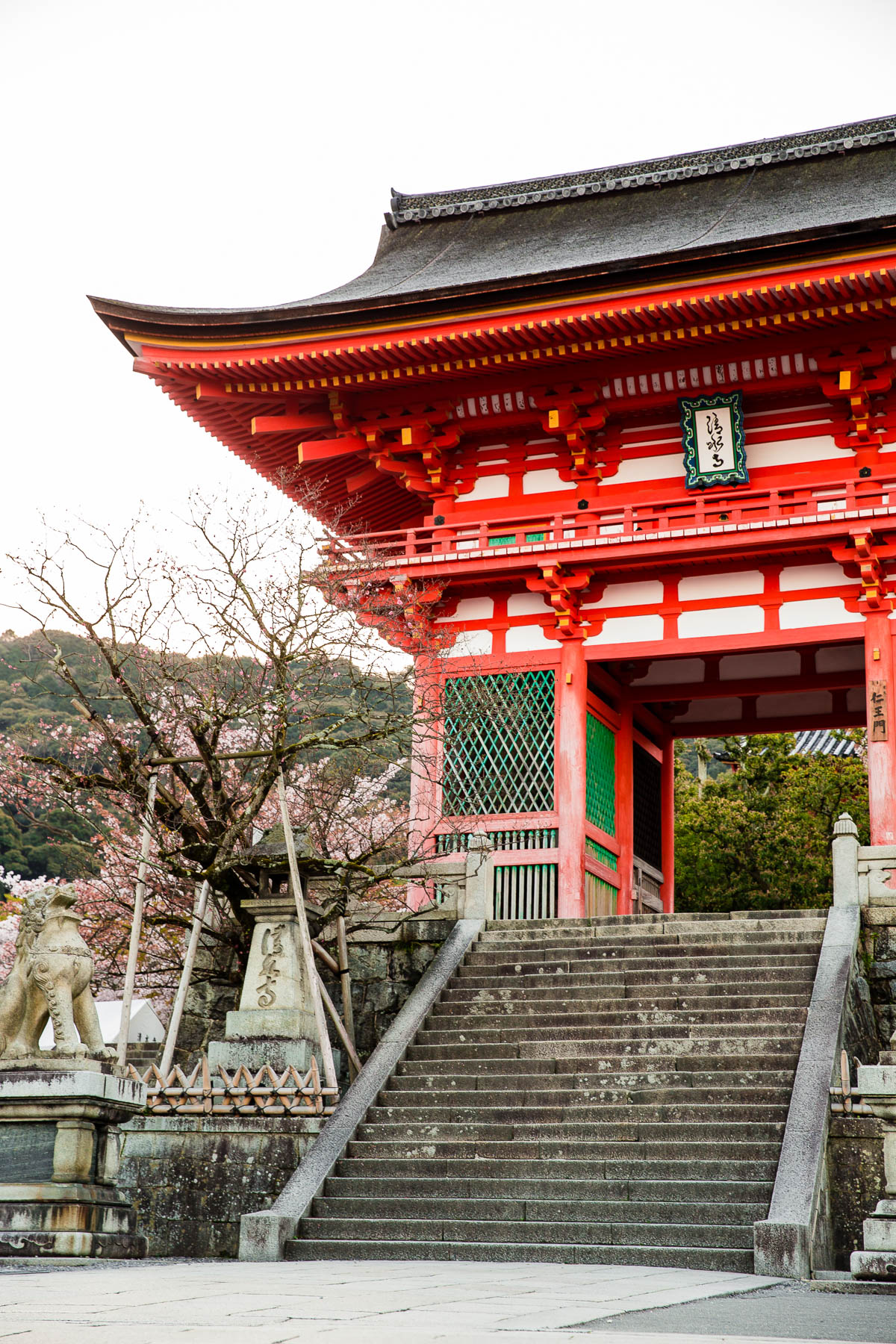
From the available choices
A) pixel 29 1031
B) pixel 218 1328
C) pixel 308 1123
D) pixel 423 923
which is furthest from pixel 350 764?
pixel 218 1328

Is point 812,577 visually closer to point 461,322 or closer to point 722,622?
point 722,622

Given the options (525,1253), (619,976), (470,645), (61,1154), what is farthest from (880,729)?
(61,1154)

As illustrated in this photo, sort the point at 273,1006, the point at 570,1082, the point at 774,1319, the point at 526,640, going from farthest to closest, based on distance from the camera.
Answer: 1. the point at 526,640
2. the point at 273,1006
3. the point at 570,1082
4. the point at 774,1319

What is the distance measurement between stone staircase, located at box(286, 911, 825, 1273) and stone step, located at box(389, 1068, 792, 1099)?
0.04ft

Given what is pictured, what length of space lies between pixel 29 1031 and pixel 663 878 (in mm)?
11720

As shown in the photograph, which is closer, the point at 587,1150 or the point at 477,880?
the point at 587,1150

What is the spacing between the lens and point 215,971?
44.0ft

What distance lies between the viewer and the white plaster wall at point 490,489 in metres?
17.0

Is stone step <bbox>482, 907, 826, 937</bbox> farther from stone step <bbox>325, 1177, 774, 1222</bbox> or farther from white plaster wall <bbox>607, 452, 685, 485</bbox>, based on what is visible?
white plaster wall <bbox>607, 452, 685, 485</bbox>

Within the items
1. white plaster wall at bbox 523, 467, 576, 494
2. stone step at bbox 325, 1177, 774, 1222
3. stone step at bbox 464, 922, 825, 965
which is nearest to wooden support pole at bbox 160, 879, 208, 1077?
stone step at bbox 325, 1177, 774, 1222

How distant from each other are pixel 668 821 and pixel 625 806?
2292mm

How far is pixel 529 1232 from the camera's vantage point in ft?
28.2

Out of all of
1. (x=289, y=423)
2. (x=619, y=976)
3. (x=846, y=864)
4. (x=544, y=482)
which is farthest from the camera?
(x=289, y=423)

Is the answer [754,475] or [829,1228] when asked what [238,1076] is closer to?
[829,1228]
